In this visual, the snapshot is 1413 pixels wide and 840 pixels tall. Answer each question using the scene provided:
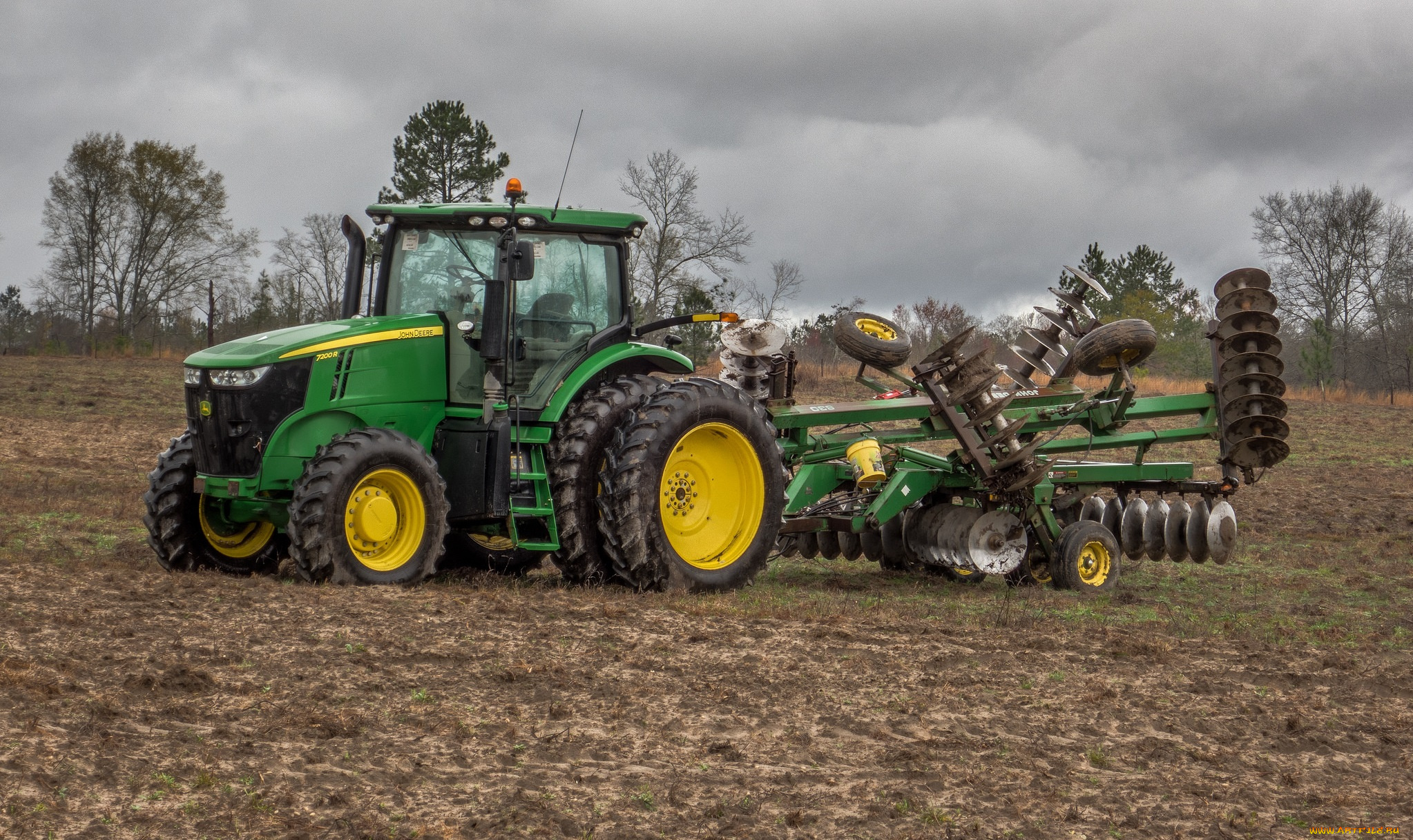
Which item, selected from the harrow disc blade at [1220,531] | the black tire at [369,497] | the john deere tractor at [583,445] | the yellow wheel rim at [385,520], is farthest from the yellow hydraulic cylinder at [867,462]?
the yellow wheel rim at [385,520]

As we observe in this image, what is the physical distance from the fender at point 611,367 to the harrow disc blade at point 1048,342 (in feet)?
14.0

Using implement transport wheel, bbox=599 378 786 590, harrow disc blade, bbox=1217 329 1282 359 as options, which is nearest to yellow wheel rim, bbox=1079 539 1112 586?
harrow disc blade, bbox=1217 329 1282 359

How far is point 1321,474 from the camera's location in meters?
20.4

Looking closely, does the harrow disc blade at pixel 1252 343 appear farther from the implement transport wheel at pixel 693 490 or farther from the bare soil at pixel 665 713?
the implement transport wheel at pixel 693 490

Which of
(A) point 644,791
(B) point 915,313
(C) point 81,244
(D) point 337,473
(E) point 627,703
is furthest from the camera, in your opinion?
(B) point 915,313

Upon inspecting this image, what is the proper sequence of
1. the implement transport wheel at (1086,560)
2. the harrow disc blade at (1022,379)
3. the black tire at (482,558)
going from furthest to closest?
the harrow disc blade at (1022,379)
the implement transport wheel at (1086,560)
the black tire at (482,558)

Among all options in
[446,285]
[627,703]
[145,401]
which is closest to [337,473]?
[446,285]

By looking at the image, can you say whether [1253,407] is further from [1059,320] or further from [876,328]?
[876,328]

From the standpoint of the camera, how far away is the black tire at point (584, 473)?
816 cm

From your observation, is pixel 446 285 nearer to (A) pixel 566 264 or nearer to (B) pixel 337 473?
(A) pixel 566 264

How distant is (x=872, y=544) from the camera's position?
10977 millimetres

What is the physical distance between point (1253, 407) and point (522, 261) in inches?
263

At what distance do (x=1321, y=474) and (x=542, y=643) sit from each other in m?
17.4

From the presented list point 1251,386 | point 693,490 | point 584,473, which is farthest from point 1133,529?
point 584,473
